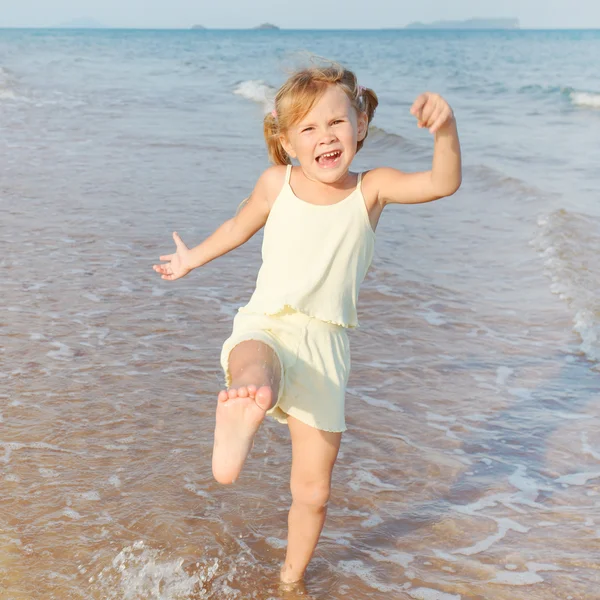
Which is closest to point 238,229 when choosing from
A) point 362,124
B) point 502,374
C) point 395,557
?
point 362,124

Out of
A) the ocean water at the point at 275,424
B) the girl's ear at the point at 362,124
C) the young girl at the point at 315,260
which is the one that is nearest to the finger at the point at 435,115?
the young girl at the point at 315,260

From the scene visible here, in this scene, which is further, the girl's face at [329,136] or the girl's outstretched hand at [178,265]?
the girl's outstretched hand at [178,265]

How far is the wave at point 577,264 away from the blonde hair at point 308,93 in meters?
2.93

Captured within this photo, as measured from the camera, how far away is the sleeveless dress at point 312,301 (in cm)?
274

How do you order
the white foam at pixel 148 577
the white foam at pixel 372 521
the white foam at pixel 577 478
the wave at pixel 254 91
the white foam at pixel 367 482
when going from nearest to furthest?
1. the white foam at pixel 148 577
2. the white foam at pixel 372 521
3. the white foam at pixel 367 482
4. the white foam at pixel 577 478
5. the wave at pixel 254 91

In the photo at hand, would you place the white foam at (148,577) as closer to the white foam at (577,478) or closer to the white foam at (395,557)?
the white foam at (395,557)

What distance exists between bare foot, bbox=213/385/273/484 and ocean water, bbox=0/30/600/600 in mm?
747

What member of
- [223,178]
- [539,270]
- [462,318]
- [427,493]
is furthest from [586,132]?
[427,493]

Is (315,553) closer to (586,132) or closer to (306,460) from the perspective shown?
(306,460)

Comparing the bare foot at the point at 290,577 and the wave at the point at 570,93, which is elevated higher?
the wave at the point at 570,93

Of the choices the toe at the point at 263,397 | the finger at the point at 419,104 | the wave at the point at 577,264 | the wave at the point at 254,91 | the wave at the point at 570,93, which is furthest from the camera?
the wave at the point at 254,91

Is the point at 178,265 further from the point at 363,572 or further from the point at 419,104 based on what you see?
the point at 363,572

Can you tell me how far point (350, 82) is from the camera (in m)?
2.88

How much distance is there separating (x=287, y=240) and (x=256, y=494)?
1.21 meters
